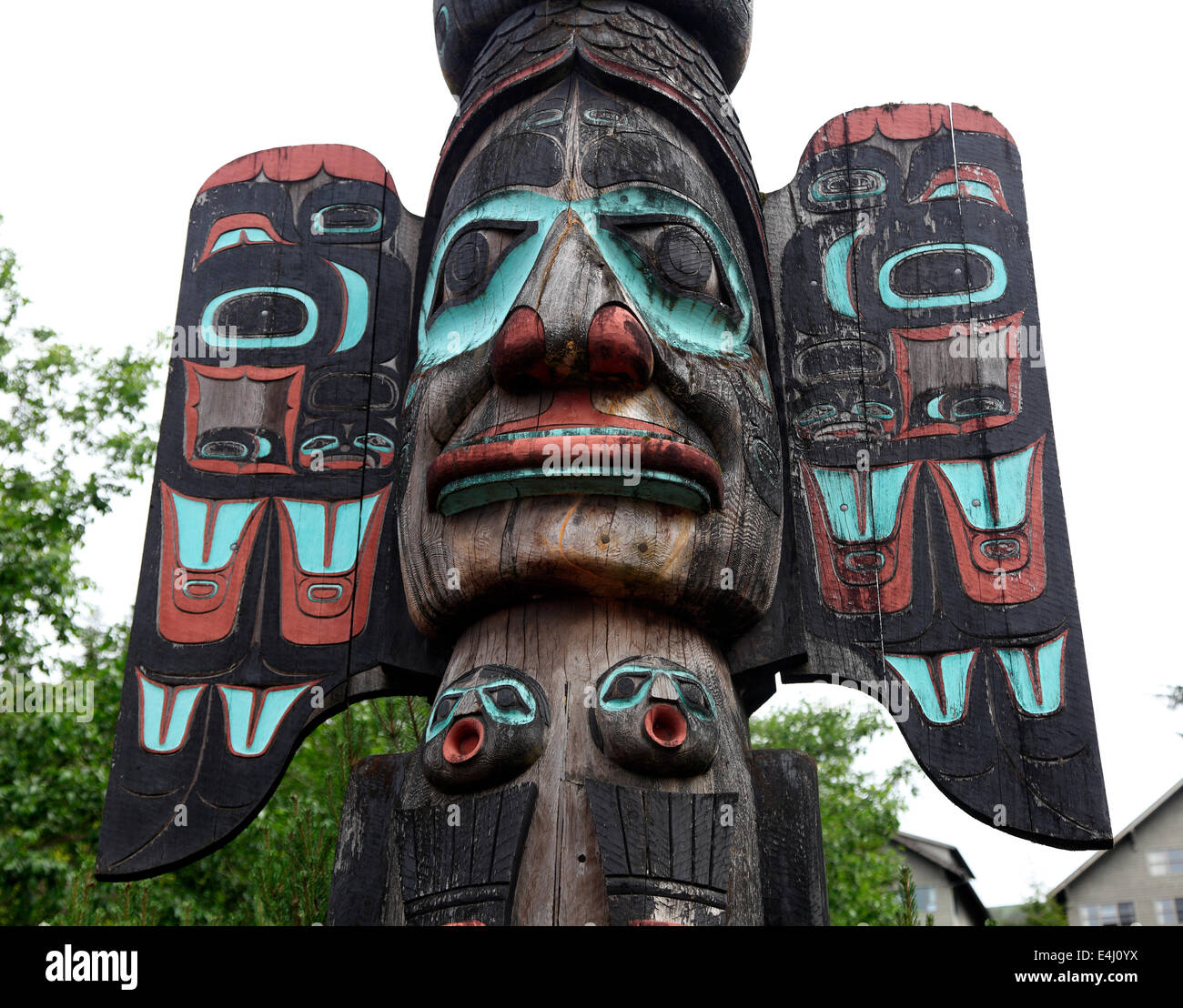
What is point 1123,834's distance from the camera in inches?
625

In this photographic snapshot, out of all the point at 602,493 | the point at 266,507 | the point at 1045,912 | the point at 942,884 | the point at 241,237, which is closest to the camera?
the point at 602,493


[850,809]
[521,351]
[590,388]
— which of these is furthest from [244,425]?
[850,809]

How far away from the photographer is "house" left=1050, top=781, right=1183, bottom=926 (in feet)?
50.6

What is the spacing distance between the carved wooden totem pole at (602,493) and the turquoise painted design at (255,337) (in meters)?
0.02

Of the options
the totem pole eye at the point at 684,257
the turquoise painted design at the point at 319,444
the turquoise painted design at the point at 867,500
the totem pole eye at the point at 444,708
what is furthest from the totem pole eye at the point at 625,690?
the turquoise painted design at the point at 319,444

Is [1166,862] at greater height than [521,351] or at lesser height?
lesser

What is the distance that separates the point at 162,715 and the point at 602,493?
1.69 m

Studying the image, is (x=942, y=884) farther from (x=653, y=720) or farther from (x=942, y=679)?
(x=653, y=720)

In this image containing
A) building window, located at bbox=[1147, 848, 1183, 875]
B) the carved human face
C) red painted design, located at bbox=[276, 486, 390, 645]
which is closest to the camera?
the carved human face

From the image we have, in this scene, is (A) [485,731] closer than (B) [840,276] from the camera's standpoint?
Yes

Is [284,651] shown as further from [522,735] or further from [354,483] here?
[522,735]

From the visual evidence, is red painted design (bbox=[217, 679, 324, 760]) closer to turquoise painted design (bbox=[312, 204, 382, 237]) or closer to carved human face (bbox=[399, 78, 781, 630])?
carved human face (bbox=[399, 78, 781, 630])

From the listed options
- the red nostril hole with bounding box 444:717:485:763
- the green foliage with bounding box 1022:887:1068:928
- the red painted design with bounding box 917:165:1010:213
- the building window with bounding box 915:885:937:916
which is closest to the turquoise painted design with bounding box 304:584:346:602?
the red nostril hole with bounding box 444:717:485:763

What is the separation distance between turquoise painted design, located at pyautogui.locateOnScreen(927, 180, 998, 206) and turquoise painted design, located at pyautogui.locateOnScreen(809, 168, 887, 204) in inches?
7.6
